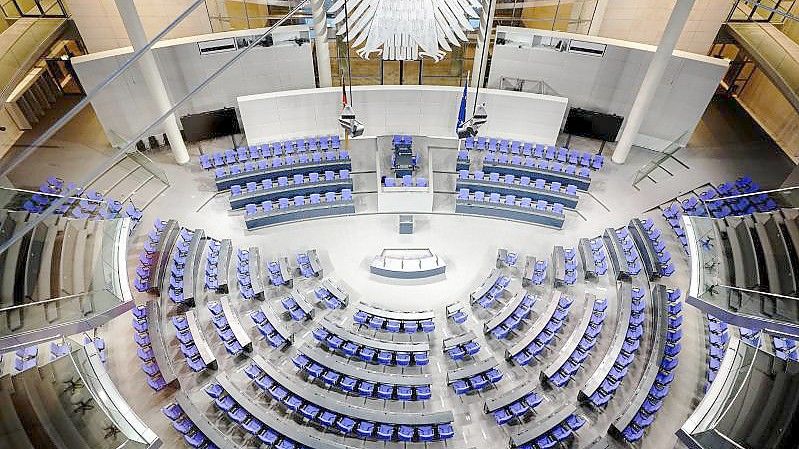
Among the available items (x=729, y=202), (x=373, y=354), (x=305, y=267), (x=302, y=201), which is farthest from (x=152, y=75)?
(x=729, y=202)

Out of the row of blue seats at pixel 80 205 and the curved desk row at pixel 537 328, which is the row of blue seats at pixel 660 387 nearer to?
the curved desk row at pixel 537 328

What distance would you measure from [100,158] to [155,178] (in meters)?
2.22

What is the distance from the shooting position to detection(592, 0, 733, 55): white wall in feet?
57.8

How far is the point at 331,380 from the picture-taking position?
12141 mm

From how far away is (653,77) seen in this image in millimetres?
16203

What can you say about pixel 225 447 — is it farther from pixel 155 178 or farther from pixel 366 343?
pixel 155 178

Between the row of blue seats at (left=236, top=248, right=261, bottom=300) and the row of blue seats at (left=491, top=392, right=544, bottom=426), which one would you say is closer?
the row of blue seats at (left=491, top=392, right=544, bottom=426)

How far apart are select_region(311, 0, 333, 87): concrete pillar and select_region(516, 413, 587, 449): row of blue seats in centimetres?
1373

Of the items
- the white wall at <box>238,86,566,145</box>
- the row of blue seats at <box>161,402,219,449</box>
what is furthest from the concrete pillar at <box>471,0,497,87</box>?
the row of blue seats at <box>161,402,219,449</box>

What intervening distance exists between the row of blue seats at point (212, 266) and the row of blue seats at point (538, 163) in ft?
31.7

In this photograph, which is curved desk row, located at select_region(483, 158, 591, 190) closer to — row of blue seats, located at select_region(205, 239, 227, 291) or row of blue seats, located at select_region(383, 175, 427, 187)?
row of blue seats, located at select_region(383, 175, 427, 187)

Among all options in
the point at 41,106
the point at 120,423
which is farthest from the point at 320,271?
the point at 41,106

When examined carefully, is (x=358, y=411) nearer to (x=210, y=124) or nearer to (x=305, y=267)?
(x=305, y=267)

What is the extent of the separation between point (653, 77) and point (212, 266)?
15.2 m
